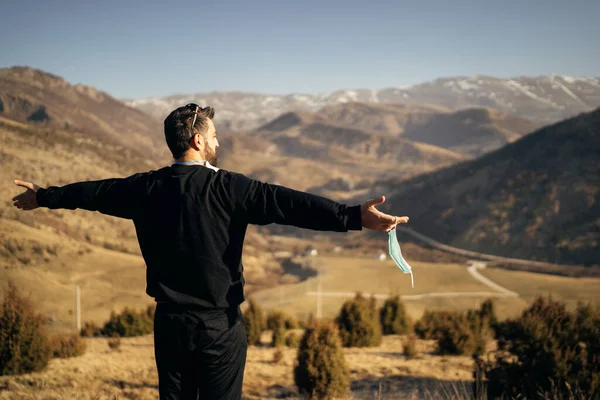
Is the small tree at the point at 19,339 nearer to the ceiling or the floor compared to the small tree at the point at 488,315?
nearer to the ceiling

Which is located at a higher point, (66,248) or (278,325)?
(66,248)

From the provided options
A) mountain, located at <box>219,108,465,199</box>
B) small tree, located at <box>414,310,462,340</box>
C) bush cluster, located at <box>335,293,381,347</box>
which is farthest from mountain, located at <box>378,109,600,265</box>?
bush cluster, located at <box>335,293,381,347</box>

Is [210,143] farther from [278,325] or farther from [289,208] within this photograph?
[278,325]

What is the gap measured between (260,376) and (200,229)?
7.76 metres

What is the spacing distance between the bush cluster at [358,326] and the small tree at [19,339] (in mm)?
7581

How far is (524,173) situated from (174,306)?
3102 inches

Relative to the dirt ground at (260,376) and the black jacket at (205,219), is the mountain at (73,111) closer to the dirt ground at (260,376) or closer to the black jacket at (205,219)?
the dirt ground at (260,376)

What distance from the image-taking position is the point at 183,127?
2768 mm

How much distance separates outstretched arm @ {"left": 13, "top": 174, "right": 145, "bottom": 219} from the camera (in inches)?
113

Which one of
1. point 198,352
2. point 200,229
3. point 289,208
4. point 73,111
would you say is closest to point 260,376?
point 198,352

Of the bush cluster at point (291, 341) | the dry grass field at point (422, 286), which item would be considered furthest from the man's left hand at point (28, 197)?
the dry grass field at point (422, 286)

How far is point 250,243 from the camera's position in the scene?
6538 cm

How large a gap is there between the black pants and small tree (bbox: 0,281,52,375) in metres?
6.55

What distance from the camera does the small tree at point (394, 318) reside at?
15.8m
